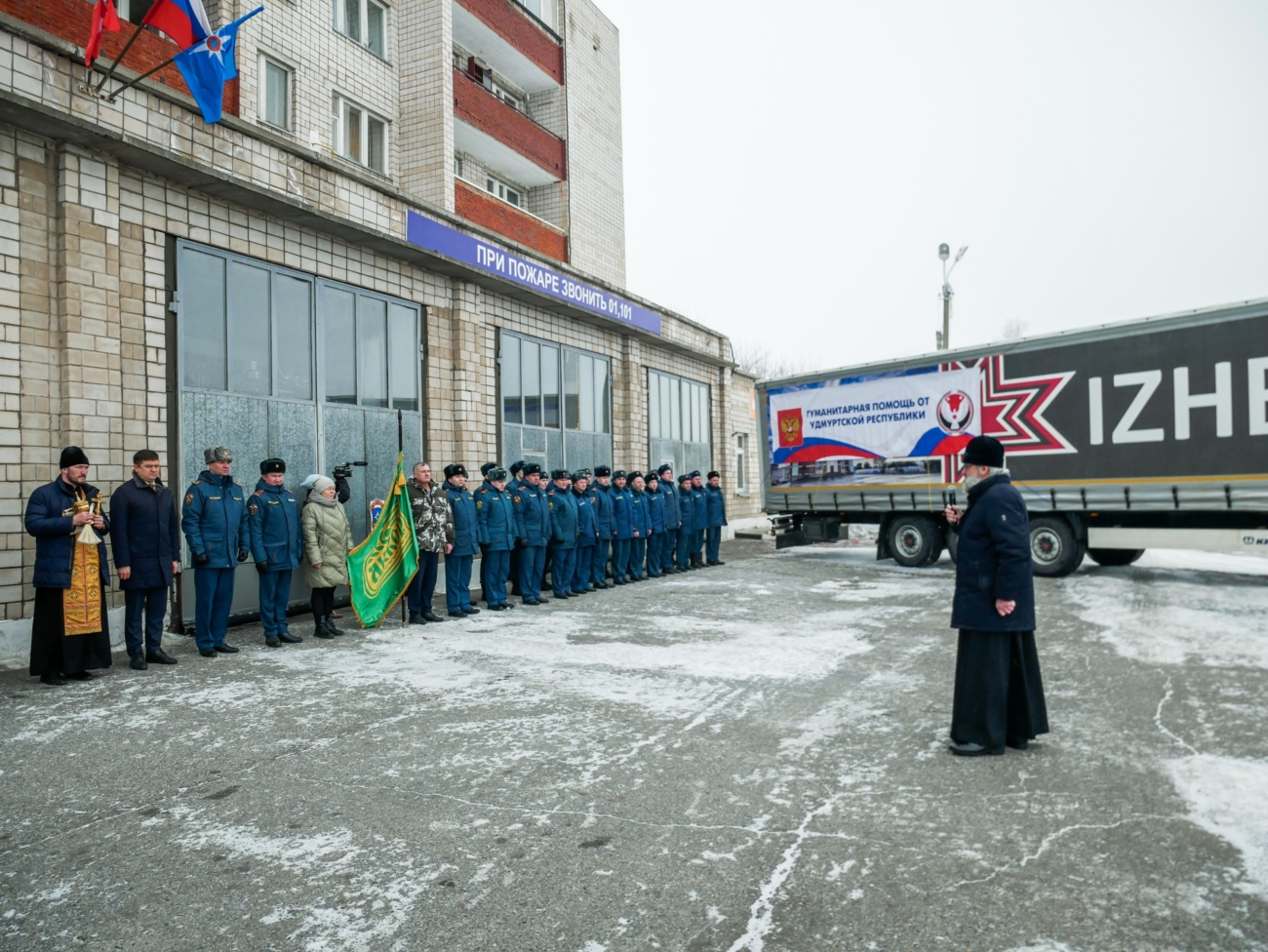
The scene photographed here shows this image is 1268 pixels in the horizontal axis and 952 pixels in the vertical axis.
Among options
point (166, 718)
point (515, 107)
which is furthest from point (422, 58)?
point (166, 718)

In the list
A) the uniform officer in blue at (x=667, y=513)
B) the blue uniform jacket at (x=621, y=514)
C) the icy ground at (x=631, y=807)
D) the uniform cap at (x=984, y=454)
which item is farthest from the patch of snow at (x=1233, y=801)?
the uniform officer in blue at (x=667, y=513)

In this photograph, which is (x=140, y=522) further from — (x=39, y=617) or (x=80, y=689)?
(x=80, y=689)

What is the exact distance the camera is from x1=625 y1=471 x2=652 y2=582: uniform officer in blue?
A: 14219 mm

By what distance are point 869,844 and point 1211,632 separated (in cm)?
668

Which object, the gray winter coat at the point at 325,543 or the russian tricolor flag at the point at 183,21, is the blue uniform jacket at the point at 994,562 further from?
the russian tricolor flag at the point at 183,21

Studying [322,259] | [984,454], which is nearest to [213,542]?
[322,259]

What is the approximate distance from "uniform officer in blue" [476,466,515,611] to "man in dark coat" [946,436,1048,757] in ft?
23.2

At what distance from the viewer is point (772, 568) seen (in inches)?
611

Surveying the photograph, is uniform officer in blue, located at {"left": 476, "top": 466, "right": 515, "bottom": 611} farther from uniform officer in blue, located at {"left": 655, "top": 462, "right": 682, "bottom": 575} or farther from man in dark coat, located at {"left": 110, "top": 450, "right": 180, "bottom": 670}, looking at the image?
uniform officer in blue, located at {"left": 655, "top": 462, "right": 682, "bottom": 575}

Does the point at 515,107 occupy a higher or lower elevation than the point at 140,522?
higher

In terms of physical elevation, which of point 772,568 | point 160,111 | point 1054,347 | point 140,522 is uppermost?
point 160,111

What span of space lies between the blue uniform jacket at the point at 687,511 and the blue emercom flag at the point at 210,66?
974 cm

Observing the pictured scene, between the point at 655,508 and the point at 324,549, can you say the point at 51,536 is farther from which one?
the point at 655,508

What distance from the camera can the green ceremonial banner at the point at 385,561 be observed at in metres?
9.48
